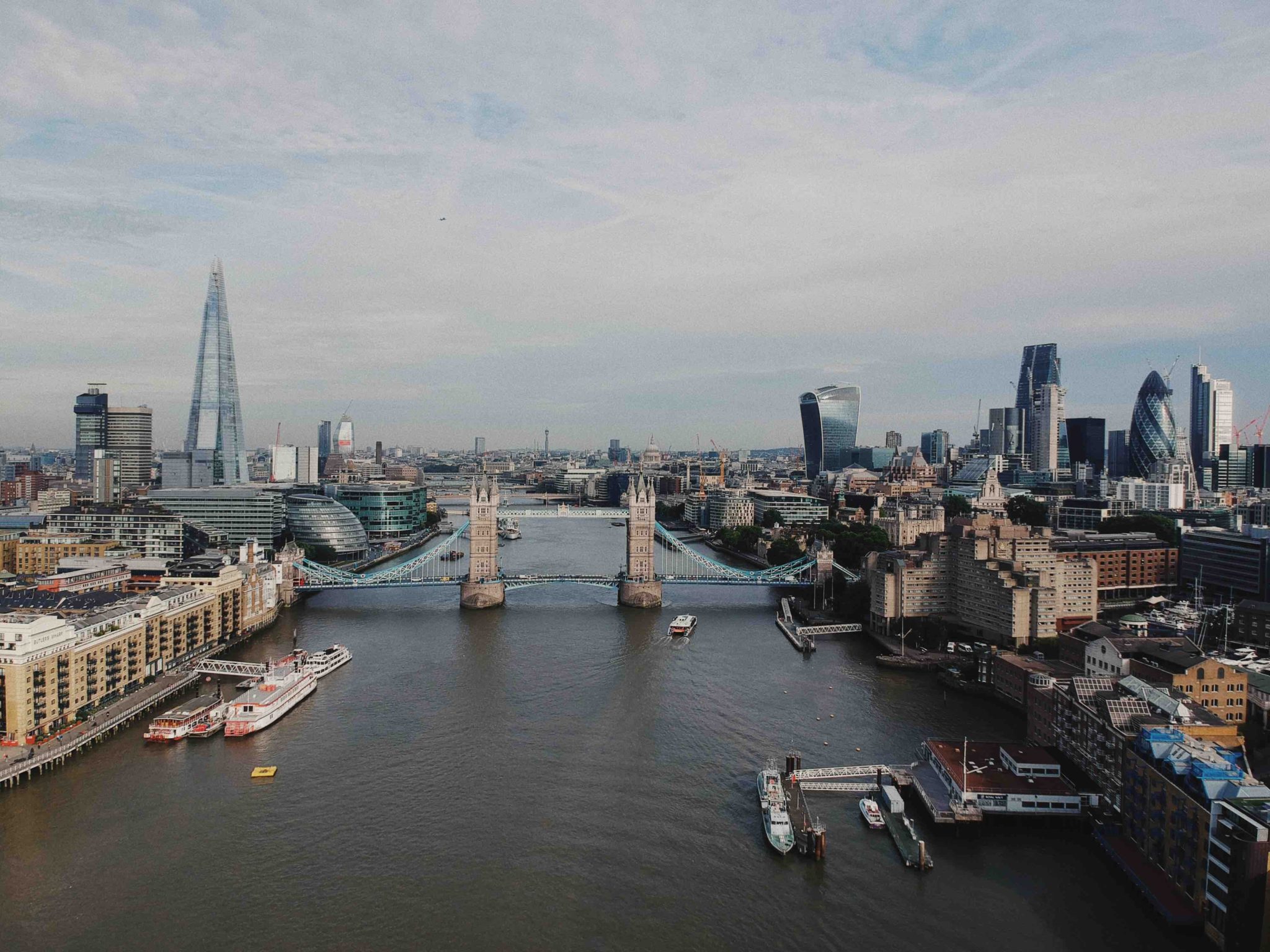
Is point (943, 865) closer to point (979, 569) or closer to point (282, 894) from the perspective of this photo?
point (282, 894)

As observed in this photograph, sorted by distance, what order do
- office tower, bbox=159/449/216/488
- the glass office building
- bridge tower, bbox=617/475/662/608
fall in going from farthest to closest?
office tower, bbox=159/449/216/488 < the glass office building < bridge tower, bbox=617/475/662/608

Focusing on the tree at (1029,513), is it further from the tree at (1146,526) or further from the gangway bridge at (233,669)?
the gangway bridge at (233,669)

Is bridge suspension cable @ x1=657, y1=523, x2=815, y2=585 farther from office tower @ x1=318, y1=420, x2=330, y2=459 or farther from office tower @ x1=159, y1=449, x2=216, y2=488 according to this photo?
office tower @ x1=318, y1=420, x2=330, y2=459

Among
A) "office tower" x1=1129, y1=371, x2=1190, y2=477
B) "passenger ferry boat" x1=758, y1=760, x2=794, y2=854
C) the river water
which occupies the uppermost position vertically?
"office tower" x1=1129, y1=371, x2=1190, y2=477

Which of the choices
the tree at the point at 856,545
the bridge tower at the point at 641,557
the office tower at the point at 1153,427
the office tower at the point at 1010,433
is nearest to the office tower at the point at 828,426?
the office tower at the point at 1010,433

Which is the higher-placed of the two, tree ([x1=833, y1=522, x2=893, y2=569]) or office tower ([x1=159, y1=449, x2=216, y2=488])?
office tower ([x1=159, y1=449, x2=216, y2=488])

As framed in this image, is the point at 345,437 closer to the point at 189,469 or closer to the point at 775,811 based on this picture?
the point at 189,469

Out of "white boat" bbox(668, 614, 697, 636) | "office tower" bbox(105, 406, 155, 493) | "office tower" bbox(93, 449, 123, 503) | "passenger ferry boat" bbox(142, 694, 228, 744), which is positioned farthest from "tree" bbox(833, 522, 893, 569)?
"office tower" bbox(105, 406, 155, 493)
